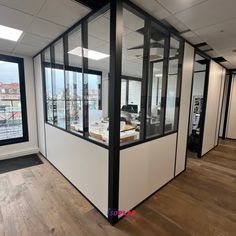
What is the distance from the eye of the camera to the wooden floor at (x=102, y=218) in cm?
188

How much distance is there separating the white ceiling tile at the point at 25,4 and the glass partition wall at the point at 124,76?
1.83 feet

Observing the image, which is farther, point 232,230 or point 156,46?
point 156,46

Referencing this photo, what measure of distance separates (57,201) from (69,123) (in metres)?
1.30

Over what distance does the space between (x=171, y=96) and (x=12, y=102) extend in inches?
154

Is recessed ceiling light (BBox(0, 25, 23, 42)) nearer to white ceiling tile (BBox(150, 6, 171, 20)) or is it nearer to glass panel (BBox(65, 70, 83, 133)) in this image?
glass panel (BBox(65, 70, 83, 133))

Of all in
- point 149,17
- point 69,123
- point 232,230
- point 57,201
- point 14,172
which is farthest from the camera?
point 14,172

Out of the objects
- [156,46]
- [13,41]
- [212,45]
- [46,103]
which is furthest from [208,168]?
[13,41]

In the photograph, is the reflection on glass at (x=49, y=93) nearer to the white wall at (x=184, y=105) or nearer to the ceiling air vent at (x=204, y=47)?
the white wall at (x=184, y=105)

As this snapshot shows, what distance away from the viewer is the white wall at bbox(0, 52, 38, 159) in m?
3.95

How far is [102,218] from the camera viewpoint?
205 cm

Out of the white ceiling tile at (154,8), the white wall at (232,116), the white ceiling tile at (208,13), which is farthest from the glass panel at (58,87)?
the white wall at (232,116)

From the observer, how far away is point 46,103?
366 centimetres

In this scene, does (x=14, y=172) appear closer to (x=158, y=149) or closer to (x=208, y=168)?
(x=158, y=149)

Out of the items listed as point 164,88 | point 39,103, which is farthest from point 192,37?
point 39,103
